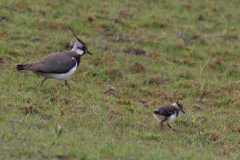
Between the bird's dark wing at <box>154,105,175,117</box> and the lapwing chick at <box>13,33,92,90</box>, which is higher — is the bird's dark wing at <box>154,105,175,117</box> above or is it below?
below

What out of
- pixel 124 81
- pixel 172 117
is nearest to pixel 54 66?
pixel 124 81

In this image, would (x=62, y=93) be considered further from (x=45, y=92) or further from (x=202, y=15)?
(x=202, y=15)

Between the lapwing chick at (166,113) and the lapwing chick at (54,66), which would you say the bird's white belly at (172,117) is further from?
the lapwing chick at (54,66)

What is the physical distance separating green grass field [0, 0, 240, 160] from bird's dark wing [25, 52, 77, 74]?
56cm

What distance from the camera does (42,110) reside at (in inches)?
315

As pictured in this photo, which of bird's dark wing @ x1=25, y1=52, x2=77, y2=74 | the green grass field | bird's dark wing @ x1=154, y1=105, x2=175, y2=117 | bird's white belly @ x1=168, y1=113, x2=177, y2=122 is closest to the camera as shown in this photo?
the green grass field

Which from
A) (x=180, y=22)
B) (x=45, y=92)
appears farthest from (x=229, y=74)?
(x=45, y=92)

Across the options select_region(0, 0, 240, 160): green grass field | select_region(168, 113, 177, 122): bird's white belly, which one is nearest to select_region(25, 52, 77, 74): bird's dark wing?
select_region(0, 0, 240, 160): green grass field

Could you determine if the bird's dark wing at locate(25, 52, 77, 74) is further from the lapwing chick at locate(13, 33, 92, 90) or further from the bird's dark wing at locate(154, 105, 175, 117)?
the bird's dark wing at locate(154, 105, 175, 117)

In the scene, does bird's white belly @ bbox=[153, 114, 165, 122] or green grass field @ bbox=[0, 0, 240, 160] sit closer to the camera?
green grass field @ bbox=[0, 0, 240, 160]

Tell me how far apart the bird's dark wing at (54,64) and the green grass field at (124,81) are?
555 millimetres

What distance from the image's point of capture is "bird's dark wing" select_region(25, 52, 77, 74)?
8969 mm

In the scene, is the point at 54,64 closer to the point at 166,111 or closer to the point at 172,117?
the point at 166,111

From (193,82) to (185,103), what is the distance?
1266 millimetres
